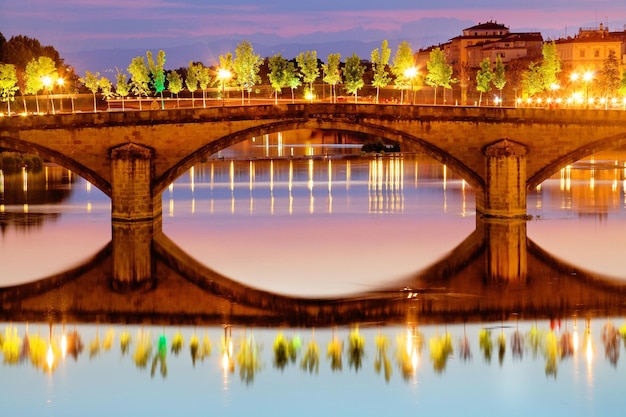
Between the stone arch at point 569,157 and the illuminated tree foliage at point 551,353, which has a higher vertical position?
the stone arch at point 569,157

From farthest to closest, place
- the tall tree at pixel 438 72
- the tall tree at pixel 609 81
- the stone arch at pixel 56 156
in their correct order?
the tall tree at pixel 609 81, the tall tree at pixel 438 72, the stone arch at pixel 56 156

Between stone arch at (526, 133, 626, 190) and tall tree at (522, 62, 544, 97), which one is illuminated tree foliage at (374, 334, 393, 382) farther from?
tall tree at (522, 62, 544, 97)

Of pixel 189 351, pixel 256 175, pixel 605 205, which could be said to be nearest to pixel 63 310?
pixel 189 351

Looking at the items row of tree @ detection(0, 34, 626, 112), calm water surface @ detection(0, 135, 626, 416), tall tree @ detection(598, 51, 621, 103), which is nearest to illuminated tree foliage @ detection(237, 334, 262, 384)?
calm water surface @ detection(0, 135, 626, 416)

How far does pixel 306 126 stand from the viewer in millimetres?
55094

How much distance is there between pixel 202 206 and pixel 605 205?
65.9ft

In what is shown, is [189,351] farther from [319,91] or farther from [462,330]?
[319,91]

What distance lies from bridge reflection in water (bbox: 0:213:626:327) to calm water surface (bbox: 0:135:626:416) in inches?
35.1

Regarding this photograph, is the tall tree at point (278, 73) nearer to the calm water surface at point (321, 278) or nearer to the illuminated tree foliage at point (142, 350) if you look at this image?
the calm water surface at point (321, 278)

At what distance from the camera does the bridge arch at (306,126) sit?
53.8 meters

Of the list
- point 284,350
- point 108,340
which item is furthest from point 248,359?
point 108,340

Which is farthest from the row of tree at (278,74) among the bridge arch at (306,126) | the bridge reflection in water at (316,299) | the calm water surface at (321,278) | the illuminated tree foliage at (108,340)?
the illuminated tree foliage at (108,340)

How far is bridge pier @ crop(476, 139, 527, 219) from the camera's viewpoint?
5294 cm

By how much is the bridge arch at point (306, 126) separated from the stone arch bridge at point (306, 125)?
4cm
